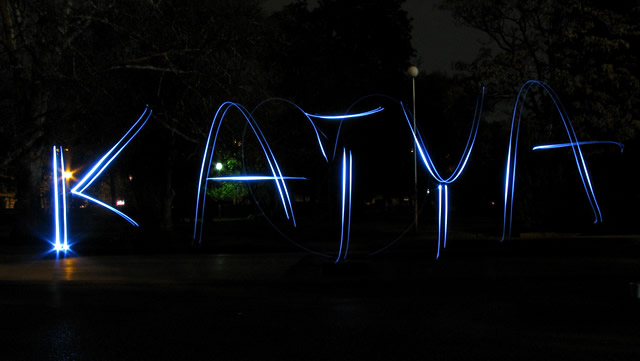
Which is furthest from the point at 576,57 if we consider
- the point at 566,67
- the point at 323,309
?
the point at 323,309

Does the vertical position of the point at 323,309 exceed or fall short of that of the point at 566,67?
it falls short

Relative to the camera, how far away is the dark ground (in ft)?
25.6

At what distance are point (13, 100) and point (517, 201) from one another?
896 inches

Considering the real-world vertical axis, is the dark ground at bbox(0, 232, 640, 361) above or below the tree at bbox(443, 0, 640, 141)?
below

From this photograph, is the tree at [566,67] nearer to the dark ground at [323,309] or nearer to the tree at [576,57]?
the tree at [576,57]

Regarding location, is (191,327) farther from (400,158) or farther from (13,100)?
(400,158)

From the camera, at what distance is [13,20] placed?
25.2 m

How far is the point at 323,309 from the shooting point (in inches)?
416

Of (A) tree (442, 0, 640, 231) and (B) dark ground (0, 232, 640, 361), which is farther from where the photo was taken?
(A) tree (442, 0, 640, 231)

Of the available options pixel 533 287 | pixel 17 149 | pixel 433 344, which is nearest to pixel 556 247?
pixel 533 287

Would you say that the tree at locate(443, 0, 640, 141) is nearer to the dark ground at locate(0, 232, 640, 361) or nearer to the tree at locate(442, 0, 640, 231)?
the tree at locate(442, 0, 640, 231)

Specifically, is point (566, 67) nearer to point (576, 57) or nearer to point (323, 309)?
point (576, 57)

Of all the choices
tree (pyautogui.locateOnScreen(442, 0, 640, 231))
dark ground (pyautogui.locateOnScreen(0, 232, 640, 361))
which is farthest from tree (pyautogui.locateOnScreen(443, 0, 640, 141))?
dark ground (pyautogui.locateOnScreen(0, 232, 640, 361))

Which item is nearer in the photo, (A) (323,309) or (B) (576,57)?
(A) (323,309)
